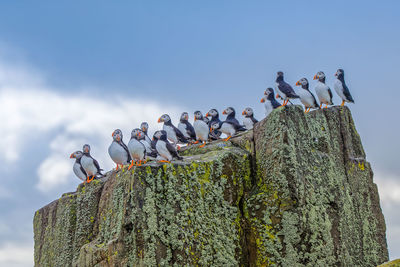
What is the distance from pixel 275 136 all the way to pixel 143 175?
→ 2.89 metres

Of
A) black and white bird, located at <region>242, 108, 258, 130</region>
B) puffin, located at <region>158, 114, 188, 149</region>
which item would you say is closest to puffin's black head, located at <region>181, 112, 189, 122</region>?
puffin, located at <region>158, 114, 188, 149</region>

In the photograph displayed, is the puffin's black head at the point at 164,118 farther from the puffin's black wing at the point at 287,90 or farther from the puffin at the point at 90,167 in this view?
the puffin's black wing at the point at 287,90

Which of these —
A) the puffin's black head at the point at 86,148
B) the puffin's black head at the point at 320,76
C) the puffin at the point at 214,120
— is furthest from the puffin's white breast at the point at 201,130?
the puffin's black head at the point at 320,76

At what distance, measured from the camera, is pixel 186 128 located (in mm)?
12852

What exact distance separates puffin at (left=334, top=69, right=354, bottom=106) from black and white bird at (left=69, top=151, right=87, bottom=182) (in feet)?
25.6

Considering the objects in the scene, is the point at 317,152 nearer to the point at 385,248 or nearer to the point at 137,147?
the point at 385,248

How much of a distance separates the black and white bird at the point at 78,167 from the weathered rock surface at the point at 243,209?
1.05 metres

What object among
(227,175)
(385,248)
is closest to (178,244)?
(227,175)

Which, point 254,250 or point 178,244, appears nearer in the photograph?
point 178,244

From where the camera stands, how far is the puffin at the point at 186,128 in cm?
1260

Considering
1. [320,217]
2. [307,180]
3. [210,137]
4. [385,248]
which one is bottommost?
[385,248]

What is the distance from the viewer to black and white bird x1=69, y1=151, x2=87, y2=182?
11.5m

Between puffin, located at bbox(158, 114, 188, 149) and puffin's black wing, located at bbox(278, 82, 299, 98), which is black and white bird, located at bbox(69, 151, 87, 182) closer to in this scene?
puffin, located at bbox(158, 114, 188, 149)

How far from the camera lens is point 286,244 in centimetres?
798
